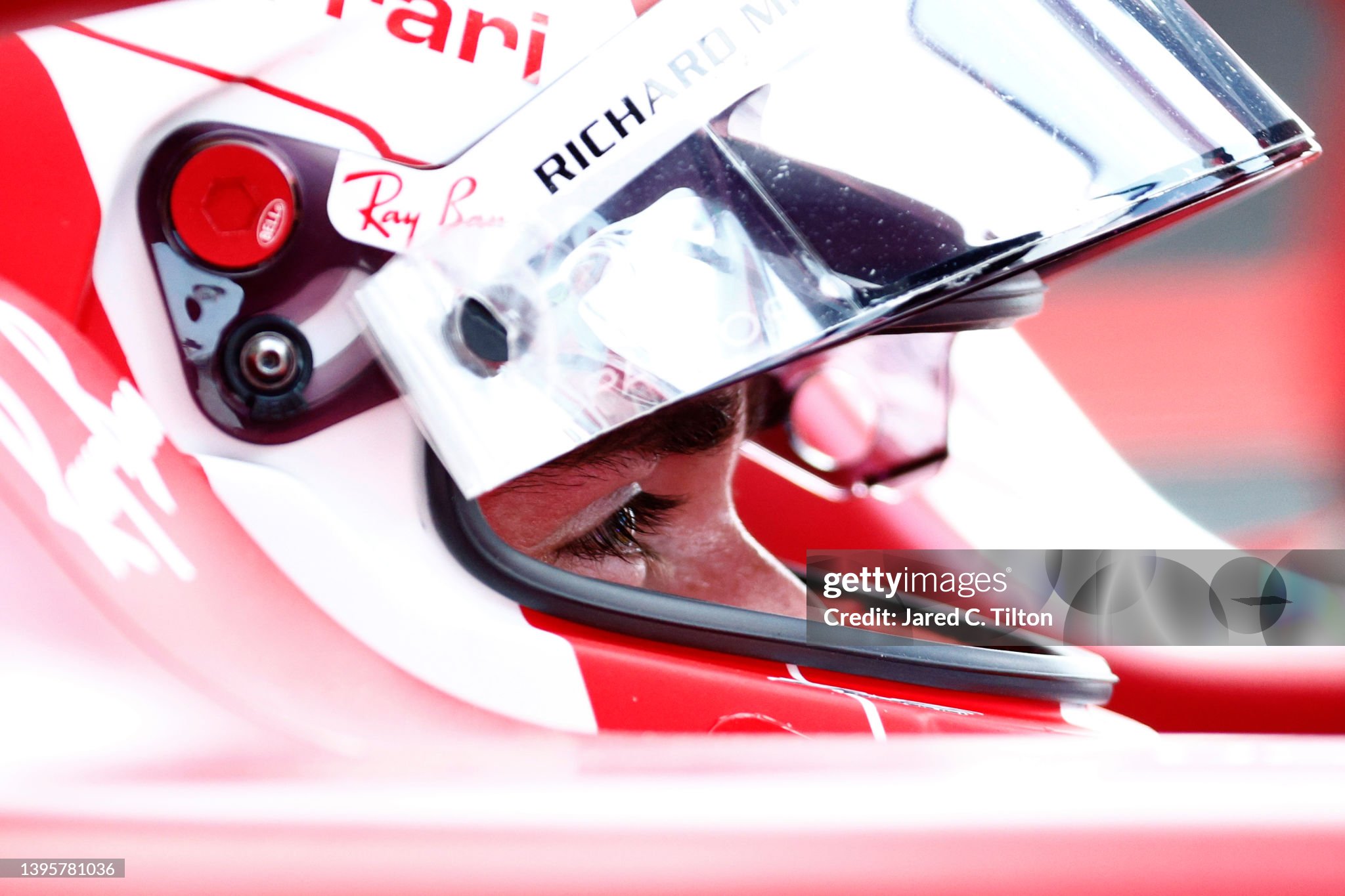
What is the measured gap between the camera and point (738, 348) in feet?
1.78

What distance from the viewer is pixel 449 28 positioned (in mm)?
549

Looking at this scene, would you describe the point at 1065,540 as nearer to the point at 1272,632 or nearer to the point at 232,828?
the point at 1272,632

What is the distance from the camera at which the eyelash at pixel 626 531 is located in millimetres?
721

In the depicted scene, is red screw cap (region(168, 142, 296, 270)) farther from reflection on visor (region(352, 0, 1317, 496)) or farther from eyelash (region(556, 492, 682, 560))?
eyelash (region(556, 492, 682, 560))

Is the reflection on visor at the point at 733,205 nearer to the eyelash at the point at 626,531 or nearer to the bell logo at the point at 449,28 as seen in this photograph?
the bell logo at the point at 449,28

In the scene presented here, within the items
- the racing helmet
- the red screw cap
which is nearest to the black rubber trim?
the racing helmet

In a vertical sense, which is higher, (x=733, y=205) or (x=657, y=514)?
(x=733, y=205)

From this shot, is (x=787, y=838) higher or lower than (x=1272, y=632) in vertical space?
higher

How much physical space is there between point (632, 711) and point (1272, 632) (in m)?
1.12

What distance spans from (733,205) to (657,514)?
1.00 feet

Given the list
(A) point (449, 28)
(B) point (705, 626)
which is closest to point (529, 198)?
(A) point (449, 28)

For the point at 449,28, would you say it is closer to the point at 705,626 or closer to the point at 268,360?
the point at 268,360

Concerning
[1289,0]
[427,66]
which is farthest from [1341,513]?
[427,66]

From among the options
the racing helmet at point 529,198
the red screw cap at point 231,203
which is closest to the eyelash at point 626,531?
the racing helmet at point 529,198
